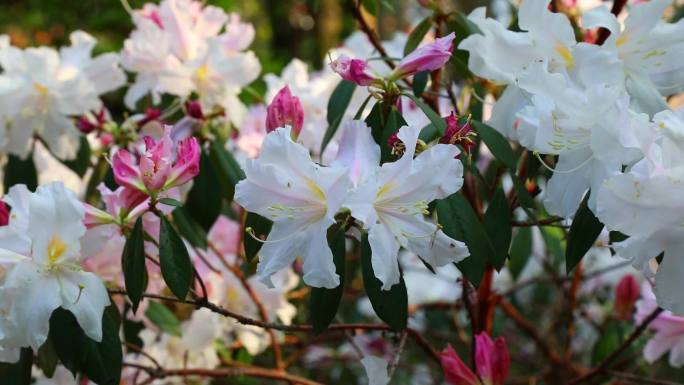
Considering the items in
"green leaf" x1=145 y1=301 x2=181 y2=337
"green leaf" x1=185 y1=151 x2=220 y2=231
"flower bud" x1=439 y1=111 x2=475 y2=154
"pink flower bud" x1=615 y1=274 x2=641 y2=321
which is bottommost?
"pink flower bud" x1=615 y1=274 x2=641 y2=321

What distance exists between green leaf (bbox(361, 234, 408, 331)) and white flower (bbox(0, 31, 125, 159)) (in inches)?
25.6

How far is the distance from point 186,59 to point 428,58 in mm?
581

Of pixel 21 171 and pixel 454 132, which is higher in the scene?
pixel 454 132

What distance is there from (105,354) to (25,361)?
0.12m

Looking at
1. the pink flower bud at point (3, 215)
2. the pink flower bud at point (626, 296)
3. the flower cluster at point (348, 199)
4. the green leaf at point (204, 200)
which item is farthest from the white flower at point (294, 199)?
the pink flower bud at point (626, 296)

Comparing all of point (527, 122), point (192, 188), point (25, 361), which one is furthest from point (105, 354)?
point (527, 122)

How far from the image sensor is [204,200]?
1245 millimetres

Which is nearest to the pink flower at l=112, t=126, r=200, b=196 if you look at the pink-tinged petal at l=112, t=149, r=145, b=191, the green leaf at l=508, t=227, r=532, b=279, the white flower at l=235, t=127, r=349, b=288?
the pink-tinged petal at l=112, t=149, r=145, b=191

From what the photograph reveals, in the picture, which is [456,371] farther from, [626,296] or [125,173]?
[626,296]

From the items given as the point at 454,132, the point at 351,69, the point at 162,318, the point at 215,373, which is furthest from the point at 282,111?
the point at 162,318

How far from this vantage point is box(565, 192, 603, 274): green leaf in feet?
2.73

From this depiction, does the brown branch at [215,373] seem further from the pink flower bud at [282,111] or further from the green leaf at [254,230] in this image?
the pink flower bud at [282,111]

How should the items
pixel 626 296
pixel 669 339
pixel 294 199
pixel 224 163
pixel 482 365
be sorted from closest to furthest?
pixel 294 199, pixel 482 365, pixel 669 339, pixel 224 163, pixel 626 296

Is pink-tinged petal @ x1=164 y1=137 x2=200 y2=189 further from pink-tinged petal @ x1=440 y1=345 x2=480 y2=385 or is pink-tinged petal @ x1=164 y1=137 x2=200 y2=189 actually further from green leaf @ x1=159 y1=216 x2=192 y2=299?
pink-tinged petal @ x1=440 y1=345 x2=480 y2=385
